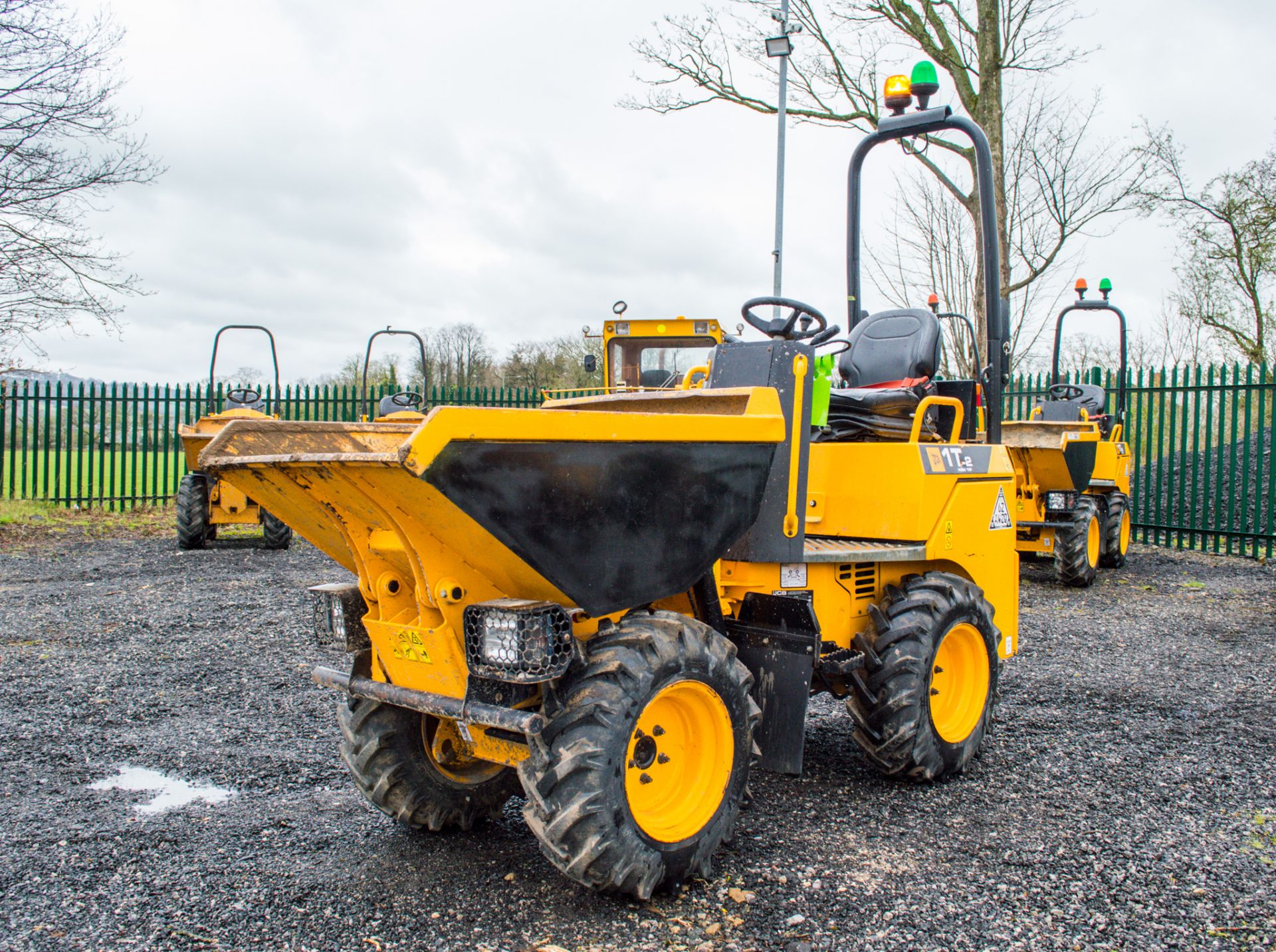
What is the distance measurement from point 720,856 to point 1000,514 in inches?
91.1

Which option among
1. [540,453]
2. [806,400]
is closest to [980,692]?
[806,400]

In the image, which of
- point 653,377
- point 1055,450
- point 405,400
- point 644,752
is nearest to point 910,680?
point 644,752

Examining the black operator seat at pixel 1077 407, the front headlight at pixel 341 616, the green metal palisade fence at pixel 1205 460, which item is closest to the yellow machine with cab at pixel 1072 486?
the black operator seat at pixel 1077 407

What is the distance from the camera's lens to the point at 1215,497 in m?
12.4

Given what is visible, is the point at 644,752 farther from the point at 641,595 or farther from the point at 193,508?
Result: the point at 193,508

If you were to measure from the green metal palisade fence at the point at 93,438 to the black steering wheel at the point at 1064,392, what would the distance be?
426 inches

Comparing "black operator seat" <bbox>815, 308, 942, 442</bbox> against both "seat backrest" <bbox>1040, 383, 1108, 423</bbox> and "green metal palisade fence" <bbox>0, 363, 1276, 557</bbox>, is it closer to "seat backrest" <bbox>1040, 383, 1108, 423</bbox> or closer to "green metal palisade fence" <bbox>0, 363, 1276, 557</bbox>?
"seat backrest" <bbox>1040, 383, 1108, 423</bbox>

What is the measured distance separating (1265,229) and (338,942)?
21.6 m

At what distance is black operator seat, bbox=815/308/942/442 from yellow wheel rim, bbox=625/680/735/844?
157cm

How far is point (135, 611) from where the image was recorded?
25.8ft

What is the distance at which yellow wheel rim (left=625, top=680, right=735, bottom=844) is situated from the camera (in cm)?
312

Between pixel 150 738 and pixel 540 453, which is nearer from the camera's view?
pixel 540 453

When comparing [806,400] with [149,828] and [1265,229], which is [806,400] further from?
[1265,229]

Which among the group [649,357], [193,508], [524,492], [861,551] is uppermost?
[649,357]
